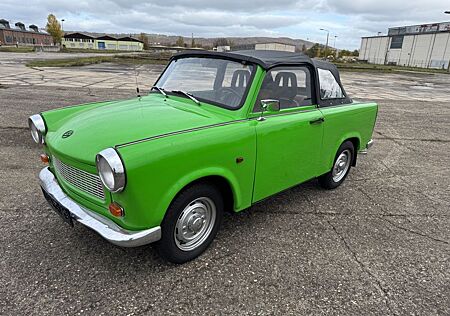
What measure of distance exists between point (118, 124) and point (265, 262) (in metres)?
1.76

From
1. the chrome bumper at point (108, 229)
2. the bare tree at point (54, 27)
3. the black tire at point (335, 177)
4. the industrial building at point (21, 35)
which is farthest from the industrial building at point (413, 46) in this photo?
the industrial building at point (21, 35)

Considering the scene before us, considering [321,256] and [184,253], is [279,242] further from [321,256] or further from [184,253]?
[184,253]

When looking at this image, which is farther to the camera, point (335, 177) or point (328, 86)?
point (335, 177)

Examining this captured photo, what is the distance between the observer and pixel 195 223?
2744mm

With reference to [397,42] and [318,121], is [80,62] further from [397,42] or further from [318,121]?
[397,42]

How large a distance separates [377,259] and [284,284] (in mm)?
1006

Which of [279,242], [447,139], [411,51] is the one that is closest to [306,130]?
[279,242]

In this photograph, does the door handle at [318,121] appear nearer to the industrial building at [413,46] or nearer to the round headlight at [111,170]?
the round headlight at [111,170]

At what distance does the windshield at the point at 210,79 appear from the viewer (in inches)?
123

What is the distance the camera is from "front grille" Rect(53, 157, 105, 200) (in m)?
2.39

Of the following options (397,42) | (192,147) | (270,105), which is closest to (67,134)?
(192,147)

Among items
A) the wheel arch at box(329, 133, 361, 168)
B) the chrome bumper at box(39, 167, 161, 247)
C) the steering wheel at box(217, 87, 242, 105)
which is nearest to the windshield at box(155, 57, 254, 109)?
the steering wheel at box(217, 87, 242, 105)

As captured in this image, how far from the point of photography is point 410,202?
13.7ft

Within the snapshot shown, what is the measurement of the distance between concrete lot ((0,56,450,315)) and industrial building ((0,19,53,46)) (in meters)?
106
